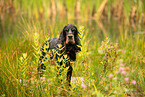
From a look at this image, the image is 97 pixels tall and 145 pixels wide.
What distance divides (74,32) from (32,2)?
7.12 metres

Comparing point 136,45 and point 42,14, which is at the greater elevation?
point 42,14

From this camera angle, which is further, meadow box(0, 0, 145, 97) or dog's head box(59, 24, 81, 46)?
dog's head box(59, 24, 81, 46)

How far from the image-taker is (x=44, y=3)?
9.91m

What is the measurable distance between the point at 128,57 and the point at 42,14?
7.88 meters

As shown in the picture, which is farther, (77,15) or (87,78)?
(77,15)

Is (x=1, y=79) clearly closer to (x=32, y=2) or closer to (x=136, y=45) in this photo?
(x=136, y=45)

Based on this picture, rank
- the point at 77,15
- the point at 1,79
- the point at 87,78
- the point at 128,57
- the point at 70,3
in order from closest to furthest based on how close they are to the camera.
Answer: the point at 87,78 < the point at 1,79 < the point at 128,57 < the point at 70,3 < the point at 77,15

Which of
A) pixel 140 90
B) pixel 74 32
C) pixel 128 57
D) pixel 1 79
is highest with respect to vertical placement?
pixel 74 32

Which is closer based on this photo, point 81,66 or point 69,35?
point 69,35

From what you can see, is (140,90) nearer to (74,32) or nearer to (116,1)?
(74,32)

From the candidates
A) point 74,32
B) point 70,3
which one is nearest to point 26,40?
point 74,32

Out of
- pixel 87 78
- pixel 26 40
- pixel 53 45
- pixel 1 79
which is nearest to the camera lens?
pixel 87 78

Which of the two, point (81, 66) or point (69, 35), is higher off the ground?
point (69, 35)

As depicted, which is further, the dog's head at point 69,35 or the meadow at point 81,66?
the dog's head at point 69,35
